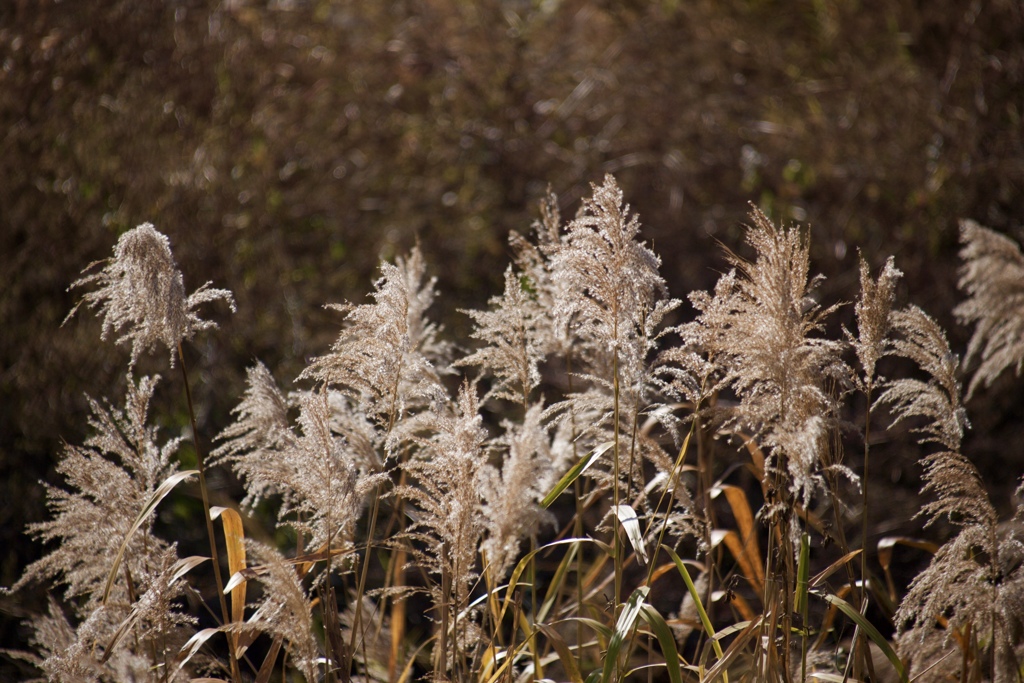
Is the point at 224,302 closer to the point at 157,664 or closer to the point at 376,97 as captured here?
the point at 376,97

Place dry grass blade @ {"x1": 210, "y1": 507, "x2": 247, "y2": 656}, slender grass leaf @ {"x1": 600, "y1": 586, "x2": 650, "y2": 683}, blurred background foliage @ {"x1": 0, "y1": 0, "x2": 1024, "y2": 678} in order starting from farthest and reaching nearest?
blurred background foliage @ {"x1": 0, "y1": 0, "x2": 1024, "y2": 678}, dry grass blade @ {"x1": 210, "y1": 507, "x2": 247, "y2": 656}, slender grass leaf @ {"x1": 600, "y1": 586, "x2": 650, "y2": 683}

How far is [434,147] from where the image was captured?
6.32 m

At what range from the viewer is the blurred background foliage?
15.7 feet

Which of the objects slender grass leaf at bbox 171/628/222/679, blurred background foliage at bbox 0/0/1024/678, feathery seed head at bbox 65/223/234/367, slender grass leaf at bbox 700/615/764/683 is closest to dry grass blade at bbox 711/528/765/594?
slender grass leaf at bbox 700/615/764/683

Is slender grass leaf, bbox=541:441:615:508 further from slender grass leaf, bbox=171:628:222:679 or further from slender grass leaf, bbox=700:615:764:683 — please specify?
slender grass leaf, bbox=171:628:222:679

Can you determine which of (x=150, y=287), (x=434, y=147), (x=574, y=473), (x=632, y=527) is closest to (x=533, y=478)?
(x=574, y=473)

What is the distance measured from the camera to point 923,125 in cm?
568

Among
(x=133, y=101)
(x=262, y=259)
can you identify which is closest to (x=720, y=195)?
(x=262, y=259)

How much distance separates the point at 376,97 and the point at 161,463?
4.45 m

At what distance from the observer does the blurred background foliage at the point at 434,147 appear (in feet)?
15.7

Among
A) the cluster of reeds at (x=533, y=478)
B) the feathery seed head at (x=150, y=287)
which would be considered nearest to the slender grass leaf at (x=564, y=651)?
the cluster of reeds at (x=533, y=478)

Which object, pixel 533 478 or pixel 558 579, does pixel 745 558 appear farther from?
pixel 533 478

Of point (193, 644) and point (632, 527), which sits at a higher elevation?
point (632, 527)

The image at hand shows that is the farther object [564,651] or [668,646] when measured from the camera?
Answer: [564,651]
